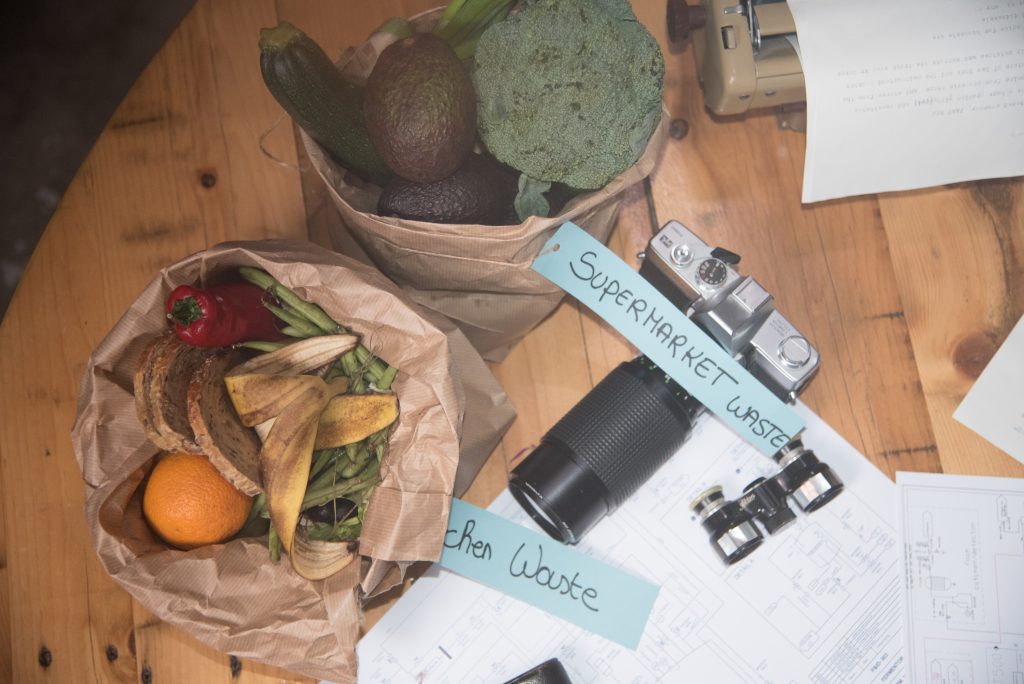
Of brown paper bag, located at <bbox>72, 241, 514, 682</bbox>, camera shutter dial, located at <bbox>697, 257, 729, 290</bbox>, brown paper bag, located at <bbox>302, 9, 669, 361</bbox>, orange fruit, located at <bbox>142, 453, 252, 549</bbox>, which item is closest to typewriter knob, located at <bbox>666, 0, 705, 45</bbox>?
brown paper bag, located at <bbox>302, 9, 669, 361</bbox>

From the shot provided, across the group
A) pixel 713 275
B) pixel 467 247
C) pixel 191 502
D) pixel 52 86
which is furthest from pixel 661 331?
pixel 52 86

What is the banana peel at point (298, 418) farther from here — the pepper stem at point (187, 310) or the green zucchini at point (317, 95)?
the green zucchini at point (317, 95)

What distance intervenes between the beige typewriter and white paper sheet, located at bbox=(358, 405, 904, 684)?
294 millimetres

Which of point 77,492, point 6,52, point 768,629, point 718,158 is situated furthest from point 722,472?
point 6,52

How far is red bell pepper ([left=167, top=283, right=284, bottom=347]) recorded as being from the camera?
65 cm

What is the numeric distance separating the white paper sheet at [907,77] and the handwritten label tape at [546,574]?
0.42 m

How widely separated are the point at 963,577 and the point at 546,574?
39 centimetres

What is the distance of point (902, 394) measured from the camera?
83 centimetres

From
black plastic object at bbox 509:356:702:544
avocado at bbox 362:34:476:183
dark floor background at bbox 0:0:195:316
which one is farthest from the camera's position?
dark floor background at bbox 0:0:195:316

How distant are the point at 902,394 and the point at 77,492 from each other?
77cm

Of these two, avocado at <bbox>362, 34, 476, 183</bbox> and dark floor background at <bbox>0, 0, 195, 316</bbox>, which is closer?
avocado at <bbox>362, 34, 476, 183</bbox>

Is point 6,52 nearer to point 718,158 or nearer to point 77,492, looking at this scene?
point 77,492

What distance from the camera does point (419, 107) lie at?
0.64m

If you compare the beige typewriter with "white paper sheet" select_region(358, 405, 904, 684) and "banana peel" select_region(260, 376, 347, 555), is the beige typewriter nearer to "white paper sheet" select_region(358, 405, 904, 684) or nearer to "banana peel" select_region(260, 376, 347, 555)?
"white paper sheet" select_region(358, 405, 904, 684)
